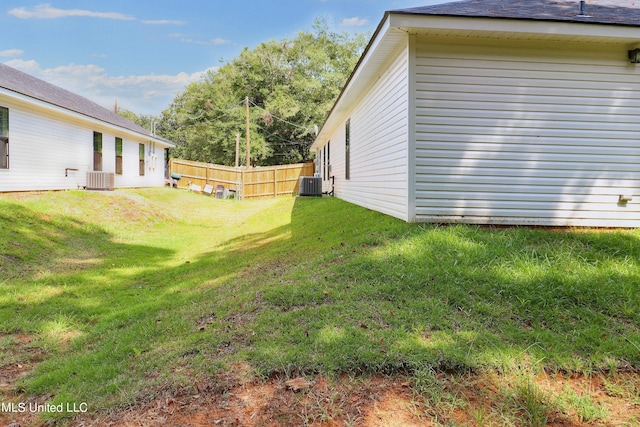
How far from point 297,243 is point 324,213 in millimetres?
2806

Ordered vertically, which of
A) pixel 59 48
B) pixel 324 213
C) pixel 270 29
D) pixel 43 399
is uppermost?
pixel 270 29

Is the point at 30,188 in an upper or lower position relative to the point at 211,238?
upper

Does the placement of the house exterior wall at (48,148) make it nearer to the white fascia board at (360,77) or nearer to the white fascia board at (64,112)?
the white fascia board at (64,112)

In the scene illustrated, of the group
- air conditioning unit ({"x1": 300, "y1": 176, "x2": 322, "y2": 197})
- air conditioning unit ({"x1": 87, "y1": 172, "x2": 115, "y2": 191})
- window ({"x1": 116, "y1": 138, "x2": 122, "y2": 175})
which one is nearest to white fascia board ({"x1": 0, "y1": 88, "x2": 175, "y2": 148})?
window ({"x1": 116, "y1": 138, "x2": 122, "y2": 175})

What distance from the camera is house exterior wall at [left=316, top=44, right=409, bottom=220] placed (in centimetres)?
550

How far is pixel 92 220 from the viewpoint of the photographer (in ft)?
31.7

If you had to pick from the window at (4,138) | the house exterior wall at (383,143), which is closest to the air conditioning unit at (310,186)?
the house exterior wall at (383,143)

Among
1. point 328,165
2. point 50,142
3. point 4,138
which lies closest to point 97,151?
point 50,142

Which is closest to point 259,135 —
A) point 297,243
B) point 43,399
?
point 297,243

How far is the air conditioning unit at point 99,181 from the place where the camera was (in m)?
13.3

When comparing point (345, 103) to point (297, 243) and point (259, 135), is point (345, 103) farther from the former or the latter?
point (259, 135)

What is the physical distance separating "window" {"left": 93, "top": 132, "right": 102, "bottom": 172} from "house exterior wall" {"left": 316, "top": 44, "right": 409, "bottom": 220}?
33.4ft

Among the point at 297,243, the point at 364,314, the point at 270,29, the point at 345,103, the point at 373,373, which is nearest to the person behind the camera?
the point at 373,373

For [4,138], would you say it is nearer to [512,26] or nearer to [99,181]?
[99,181]
